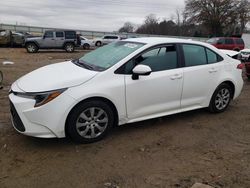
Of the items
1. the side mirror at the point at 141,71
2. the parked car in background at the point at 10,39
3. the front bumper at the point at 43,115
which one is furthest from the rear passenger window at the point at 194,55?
the parked car in background at the point at 10,39

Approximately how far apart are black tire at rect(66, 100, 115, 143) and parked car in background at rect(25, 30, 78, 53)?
18.8m

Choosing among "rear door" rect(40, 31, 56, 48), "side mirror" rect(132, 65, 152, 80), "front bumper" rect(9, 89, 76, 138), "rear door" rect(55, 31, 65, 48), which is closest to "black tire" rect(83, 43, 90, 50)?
"rear door" rect(55, 31, 65, 48)

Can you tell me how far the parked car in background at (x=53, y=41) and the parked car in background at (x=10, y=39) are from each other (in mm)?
3452

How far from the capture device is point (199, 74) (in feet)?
17.2

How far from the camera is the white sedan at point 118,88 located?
3941 millimetres

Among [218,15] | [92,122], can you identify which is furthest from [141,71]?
[218,15]

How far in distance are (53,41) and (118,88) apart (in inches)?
766

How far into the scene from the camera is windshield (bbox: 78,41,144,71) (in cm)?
460

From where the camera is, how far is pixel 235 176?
3.52 metres

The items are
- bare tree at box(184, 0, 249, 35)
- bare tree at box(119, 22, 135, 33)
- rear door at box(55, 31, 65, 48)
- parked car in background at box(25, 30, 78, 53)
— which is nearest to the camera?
parked car in background at box(25, 30, 78, 53)

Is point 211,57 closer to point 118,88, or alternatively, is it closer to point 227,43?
point 118,88

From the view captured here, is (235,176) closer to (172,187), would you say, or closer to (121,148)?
(172,187)

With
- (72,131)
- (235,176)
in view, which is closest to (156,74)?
(72,131)

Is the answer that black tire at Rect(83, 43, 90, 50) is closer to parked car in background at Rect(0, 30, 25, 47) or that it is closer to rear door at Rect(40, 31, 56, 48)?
parked car in background at Rect(0, 30, 25, 47)
